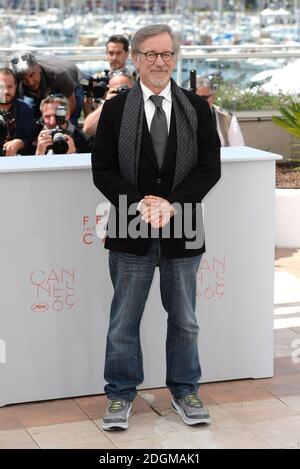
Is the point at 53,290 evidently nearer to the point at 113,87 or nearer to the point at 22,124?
the point at 22,124

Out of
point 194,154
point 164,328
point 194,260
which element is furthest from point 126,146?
point 164,328

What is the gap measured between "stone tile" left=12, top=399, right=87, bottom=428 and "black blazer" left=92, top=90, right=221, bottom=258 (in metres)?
0.94

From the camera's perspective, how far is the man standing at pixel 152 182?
5.04 metres

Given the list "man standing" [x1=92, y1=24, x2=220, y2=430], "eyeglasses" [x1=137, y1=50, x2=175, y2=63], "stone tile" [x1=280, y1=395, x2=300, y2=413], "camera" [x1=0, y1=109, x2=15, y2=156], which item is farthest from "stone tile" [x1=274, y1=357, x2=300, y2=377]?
"camera" [x1=0, y1=109, x2=15, y2=156]

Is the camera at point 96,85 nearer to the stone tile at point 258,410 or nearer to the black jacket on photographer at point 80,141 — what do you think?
the black jacket on photographer at point 80,141

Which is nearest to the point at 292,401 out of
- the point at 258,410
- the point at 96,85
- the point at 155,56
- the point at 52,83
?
the point at 258,410

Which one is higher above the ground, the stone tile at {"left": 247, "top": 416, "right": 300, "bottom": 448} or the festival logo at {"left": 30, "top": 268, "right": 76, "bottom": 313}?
the festival logo at {"left": 30, "top": 268, "right": 76, "bottom": 313}

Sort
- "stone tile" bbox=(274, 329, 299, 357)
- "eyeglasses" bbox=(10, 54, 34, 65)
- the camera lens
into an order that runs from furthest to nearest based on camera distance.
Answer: "eyeglasses" bbox=(10, 54, 34, 65), the camera lens, "stone tile" bbox=(274, 329, 299, 357)

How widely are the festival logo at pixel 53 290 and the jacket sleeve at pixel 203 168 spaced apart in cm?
82

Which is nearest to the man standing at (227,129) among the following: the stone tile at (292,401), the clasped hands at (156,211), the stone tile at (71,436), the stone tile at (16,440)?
the stone tile at (292,401)

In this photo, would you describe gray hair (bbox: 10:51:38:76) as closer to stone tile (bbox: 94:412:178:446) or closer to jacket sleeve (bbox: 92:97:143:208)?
jacket sleeve (bbox: 92:97:143:208)

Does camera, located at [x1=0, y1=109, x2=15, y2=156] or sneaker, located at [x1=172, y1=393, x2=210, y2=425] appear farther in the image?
camera, located at [x1=0, y1=109, x2=15, y2=156]

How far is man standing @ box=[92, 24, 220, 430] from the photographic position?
5.04 meters
